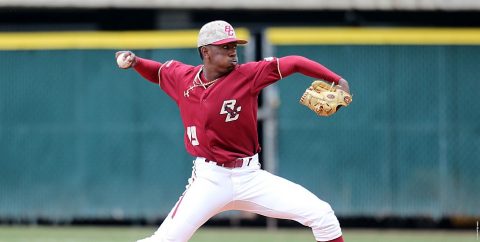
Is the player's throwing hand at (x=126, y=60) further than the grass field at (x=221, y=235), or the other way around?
the grass field at (x=221, y=235)

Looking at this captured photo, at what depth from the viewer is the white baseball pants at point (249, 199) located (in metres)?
7.32

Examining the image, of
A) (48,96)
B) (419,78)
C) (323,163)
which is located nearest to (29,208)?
(48,96)

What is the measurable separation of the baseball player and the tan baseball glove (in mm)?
90

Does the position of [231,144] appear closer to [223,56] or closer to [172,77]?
[223,56]

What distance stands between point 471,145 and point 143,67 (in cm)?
636

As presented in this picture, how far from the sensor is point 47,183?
44.7 feet

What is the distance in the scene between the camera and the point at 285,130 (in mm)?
13352

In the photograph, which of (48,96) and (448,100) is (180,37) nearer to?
(48,96)

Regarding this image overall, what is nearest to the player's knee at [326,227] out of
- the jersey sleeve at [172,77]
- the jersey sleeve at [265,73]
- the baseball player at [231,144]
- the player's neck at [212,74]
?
the baseball player at [231,144]

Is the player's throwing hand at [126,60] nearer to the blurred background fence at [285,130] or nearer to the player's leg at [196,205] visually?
the player's leg at [196,205]

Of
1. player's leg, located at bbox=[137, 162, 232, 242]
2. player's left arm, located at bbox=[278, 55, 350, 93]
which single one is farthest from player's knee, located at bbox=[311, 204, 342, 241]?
player's left arm, located at bbox=[278, 55, 350, 93]

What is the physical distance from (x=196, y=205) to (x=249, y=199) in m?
0.42

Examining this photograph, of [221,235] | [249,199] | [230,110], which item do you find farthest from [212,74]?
[221,235]

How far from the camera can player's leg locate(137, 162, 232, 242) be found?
7.21 meters
